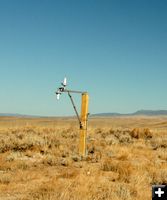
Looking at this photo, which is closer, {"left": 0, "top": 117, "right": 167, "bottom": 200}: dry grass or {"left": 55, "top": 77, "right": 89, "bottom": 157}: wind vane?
{"left": 0, "top": 117, "right": 167, "bottom": 200}: dry grass

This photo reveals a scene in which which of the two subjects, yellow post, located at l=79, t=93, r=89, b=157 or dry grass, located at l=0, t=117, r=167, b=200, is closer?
dry grass, located at l=0, t=117, r=167, b=200

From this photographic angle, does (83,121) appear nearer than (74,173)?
No

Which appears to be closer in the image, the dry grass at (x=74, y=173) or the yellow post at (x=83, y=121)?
the dry grass at (x=74, y=173)

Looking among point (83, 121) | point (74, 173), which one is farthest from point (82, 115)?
point (74, 173)

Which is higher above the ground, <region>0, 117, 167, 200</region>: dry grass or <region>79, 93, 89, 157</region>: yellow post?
<region>79, 93, 89, 157</region>: yellow post

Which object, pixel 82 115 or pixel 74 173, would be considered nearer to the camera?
pixel 74 173

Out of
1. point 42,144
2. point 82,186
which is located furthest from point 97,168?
point 42,144

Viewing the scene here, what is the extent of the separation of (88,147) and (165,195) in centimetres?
1478

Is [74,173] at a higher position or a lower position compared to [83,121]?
lower

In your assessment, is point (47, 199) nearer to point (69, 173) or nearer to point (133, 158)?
point (69, 173)

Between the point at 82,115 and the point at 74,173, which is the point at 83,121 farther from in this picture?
the point at 74,173

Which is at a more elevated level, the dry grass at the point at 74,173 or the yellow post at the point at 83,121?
the yellow post at the point at 83,121

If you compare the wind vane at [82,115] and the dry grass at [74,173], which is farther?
the wind vane at [82,115]

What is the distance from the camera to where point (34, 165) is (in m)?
14.5
